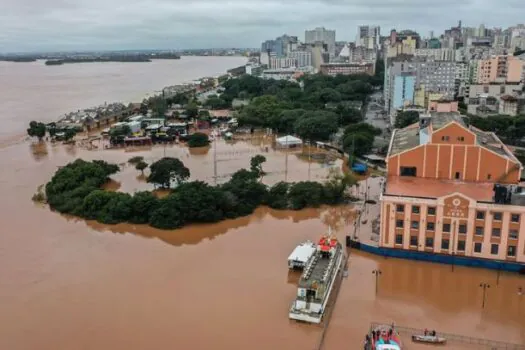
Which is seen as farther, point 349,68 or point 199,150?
point 349,68

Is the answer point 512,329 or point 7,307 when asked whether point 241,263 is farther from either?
point 512,329

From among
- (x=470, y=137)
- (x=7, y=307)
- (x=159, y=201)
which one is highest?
(x=470, y=137)

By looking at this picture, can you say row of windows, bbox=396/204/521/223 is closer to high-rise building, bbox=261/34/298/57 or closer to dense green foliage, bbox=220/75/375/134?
dense green foliage, bbox=220/75/375/134

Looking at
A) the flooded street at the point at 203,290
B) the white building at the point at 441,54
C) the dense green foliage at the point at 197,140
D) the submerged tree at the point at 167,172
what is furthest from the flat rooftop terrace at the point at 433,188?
the white building at the point at 441,54

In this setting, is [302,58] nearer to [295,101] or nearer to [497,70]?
[295,101]

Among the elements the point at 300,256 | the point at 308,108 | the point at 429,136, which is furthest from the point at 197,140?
the point at 300,256

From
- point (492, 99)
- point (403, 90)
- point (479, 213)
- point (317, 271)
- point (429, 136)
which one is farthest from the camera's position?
point (403, 90)

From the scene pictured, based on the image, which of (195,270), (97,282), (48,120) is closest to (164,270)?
(195,270)
